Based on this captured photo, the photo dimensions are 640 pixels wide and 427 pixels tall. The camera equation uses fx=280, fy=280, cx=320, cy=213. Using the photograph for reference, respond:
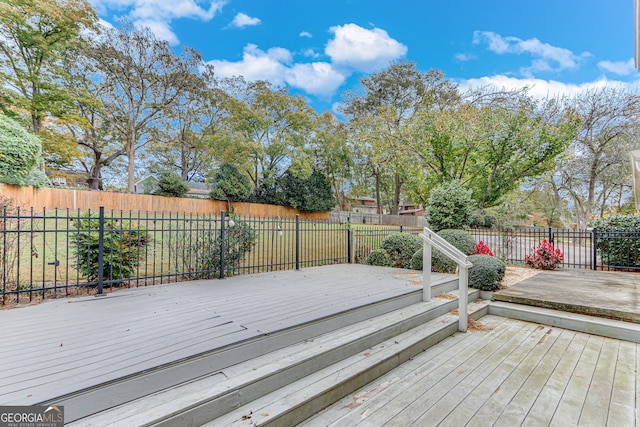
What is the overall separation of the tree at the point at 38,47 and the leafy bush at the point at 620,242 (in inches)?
905

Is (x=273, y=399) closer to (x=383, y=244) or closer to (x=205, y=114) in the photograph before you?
(x=383, y=244)

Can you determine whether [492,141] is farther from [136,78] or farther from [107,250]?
[136,78]

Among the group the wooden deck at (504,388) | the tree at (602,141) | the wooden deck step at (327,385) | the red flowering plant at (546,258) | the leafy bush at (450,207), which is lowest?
A: the wooden deck at (504,388)

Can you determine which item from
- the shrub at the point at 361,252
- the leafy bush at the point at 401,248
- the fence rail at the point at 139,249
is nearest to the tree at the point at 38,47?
the fence rail at the point at 139,249

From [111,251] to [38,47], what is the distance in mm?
17200

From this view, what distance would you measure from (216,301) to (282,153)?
56.5ft

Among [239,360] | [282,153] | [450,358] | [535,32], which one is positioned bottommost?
[450,358]

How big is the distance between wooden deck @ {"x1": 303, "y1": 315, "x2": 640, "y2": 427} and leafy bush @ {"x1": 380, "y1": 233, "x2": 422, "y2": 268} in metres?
3.12

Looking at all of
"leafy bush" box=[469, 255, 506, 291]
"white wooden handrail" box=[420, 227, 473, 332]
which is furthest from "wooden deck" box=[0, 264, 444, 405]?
"leafy bush" box=[469, 255, 506, 291]

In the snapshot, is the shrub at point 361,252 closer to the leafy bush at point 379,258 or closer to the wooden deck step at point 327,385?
the leafy bush at point 379,258

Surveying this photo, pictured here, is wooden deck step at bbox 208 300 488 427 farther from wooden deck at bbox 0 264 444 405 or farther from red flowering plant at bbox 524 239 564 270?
red flowering plant at bbox 524 239 564 270

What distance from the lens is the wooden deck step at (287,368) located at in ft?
5.31

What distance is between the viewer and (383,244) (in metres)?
7.06

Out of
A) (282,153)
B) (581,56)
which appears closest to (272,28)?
(282,153)
